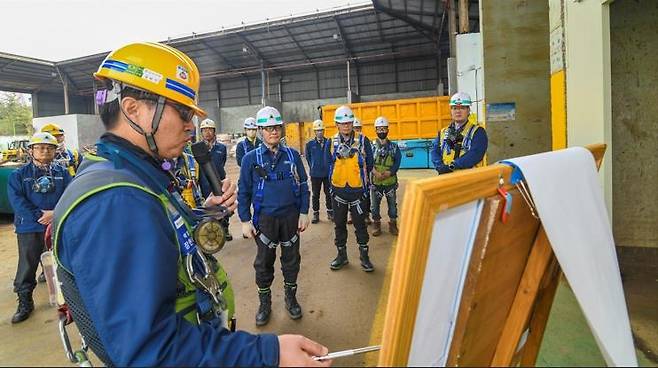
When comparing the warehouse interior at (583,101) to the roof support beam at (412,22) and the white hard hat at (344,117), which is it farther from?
the roof support beam at (412,22)

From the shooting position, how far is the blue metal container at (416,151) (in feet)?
44.3

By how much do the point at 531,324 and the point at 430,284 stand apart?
87 cm

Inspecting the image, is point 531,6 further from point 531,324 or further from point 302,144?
point 302,144

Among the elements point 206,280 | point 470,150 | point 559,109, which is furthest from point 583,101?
point 206,280

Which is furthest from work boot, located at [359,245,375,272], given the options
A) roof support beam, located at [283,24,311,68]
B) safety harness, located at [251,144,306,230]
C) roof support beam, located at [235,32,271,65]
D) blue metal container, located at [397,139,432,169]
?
roof support beam, located at [235,32,271,65]

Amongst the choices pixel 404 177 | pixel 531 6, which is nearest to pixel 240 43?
pixel 404 177

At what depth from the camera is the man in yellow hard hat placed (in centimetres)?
94

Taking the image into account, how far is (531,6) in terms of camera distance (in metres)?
5.42

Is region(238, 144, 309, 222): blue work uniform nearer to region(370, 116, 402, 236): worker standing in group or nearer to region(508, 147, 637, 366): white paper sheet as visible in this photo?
region(508, 147, 637, 366): white paper sheet

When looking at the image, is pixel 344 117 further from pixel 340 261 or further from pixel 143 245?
pixel 143 245

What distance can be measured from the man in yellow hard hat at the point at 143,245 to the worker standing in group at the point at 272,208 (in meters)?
2.21

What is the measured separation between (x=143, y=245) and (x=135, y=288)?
11cm

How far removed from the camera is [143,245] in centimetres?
97

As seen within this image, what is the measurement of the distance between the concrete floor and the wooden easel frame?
1.16 metres
